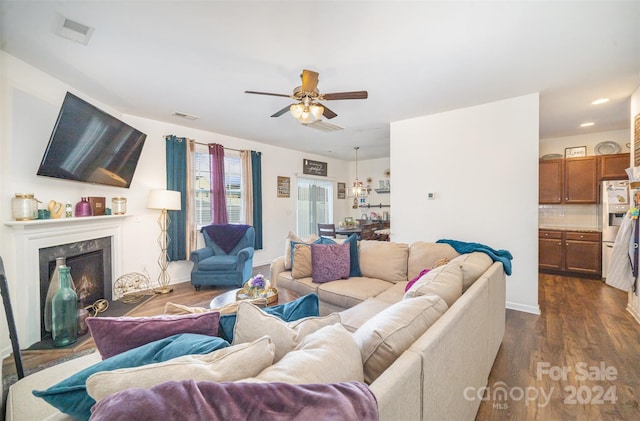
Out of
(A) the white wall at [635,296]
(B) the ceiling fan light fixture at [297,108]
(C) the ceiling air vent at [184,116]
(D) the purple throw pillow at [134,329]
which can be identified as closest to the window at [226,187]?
(C) the ceiling air vent at [184,116]

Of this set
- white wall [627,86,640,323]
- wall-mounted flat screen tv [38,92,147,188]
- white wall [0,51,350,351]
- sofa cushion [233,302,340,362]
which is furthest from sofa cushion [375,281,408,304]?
wall-mounted flat screen tv [38,92,147,188]

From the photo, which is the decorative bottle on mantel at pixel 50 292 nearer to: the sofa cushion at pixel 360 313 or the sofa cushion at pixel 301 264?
the sofa cushion at pixel 301 264

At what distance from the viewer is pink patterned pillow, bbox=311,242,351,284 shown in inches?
110

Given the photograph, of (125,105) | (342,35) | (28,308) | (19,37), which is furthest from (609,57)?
(28,308)

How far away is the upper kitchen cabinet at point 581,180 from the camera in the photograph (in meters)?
4.45

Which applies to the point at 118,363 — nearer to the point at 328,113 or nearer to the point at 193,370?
the point at 193,370

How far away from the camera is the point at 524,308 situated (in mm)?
3170

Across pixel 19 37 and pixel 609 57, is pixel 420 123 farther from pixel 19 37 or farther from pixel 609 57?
pixel 19 37

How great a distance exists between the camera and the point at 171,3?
67.4 inches

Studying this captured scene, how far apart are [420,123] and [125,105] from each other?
158 inches

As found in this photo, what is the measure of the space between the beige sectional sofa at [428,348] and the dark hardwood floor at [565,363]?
0.22 m

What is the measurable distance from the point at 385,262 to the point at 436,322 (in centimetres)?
177

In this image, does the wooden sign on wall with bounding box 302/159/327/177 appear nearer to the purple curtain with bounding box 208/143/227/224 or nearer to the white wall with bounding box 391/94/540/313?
the purple curtain with bounding box 208/143/227/224

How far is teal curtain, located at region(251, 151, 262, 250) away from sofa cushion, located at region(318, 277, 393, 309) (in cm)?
287
